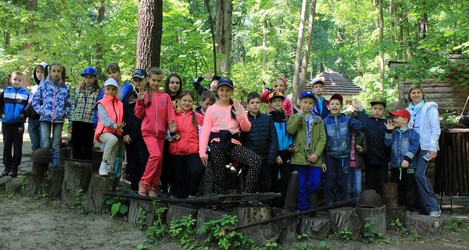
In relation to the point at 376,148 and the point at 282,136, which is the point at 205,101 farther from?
the point at 376,148

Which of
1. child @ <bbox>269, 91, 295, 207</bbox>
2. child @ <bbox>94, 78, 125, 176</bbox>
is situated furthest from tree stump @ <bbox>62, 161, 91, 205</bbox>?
child @ <bbox>269, 91, 295, 207</bbox>

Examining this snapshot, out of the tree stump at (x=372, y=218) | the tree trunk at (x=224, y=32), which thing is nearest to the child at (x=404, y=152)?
the tree stump at (x=372, y=218)

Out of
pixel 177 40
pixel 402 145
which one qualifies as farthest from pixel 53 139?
pixel 177 40

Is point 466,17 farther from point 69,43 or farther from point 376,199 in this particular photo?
point 69,43

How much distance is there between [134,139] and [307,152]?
241 cm

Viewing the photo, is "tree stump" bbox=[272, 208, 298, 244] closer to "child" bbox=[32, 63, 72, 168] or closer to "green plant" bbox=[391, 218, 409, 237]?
"green plant" bbox=[391, 218, 409, 237]

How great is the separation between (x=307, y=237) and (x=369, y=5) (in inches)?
888

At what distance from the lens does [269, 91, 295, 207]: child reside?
5.65 meters

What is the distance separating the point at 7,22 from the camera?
548 inches

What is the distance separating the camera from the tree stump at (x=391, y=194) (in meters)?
5.59

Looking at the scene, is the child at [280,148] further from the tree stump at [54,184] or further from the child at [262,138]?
the tree stump at [54,184]

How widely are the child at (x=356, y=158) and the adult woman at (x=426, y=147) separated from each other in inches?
29.2

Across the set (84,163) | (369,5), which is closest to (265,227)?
(84,163)

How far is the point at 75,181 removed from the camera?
5.85 metres
